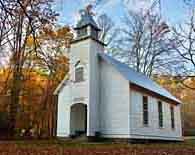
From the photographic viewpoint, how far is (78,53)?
1986cm

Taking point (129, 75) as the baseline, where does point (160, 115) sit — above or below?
below

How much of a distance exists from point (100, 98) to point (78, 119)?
3.37 metres

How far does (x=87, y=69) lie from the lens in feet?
62.2

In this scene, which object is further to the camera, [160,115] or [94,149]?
[160,115]

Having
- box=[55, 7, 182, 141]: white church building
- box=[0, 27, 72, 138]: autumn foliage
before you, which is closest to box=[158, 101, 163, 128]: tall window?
box=[55, 7, 182, 141]: white church building

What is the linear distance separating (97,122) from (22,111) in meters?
14.6

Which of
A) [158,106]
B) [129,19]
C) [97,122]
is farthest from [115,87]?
[129,19]

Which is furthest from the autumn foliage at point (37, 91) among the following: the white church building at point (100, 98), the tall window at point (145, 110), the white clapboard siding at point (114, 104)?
the tall window at point (145, 110)

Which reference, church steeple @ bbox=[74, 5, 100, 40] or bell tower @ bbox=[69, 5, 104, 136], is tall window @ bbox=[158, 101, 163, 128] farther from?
church steeple @ bbox=[74, 5, 100, 40]

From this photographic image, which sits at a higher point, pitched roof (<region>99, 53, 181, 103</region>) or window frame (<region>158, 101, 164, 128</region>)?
pitched roof (<region>99, 53, 181, 103</region>)

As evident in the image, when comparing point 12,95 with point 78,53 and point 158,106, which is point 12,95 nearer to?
point 78,53

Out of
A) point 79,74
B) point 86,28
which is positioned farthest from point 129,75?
point 86,28

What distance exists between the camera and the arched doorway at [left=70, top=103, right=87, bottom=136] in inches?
800

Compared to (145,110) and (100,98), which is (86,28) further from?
(145,110)
